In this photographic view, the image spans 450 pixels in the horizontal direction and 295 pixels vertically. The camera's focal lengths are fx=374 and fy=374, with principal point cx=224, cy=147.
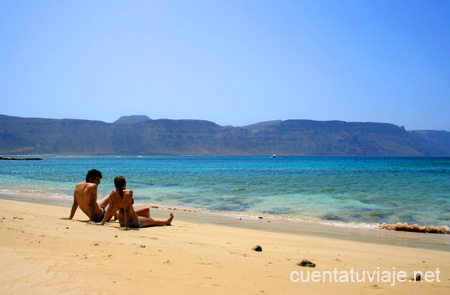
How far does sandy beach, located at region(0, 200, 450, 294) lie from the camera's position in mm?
3562

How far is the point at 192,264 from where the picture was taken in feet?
14.8

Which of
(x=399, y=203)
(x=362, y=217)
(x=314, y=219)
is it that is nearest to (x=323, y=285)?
(x=314, y=219)

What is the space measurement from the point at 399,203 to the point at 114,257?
12.7 meters

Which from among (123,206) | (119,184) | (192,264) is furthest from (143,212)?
(192,264)

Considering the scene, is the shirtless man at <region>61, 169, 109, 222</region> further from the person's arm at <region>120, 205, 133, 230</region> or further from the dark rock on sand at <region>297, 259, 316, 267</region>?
the dark rock on sand at <region>297, 259, 316, 267</region>

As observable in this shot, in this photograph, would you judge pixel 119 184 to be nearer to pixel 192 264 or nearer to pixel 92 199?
pixel 92 199

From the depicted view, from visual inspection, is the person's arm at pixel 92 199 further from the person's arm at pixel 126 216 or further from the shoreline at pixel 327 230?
the shoreline at pixel 327 230

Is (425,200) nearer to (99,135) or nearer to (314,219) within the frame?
(314,219)

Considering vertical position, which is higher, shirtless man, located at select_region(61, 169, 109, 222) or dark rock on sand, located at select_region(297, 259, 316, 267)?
shirtless man, located at select_region(61, 169, 109, 222)

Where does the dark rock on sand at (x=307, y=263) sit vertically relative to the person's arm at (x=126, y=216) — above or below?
below

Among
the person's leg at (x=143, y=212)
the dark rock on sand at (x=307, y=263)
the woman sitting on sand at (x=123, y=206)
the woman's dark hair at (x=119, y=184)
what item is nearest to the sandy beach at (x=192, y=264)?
the dark rock on sand at (x=307, y=263)

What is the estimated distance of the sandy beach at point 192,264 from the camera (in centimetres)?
356

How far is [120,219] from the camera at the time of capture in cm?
758

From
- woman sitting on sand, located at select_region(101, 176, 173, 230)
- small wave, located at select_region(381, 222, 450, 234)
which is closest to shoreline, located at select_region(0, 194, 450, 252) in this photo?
small wave, located at select_region(381, 222, 450, 234)
